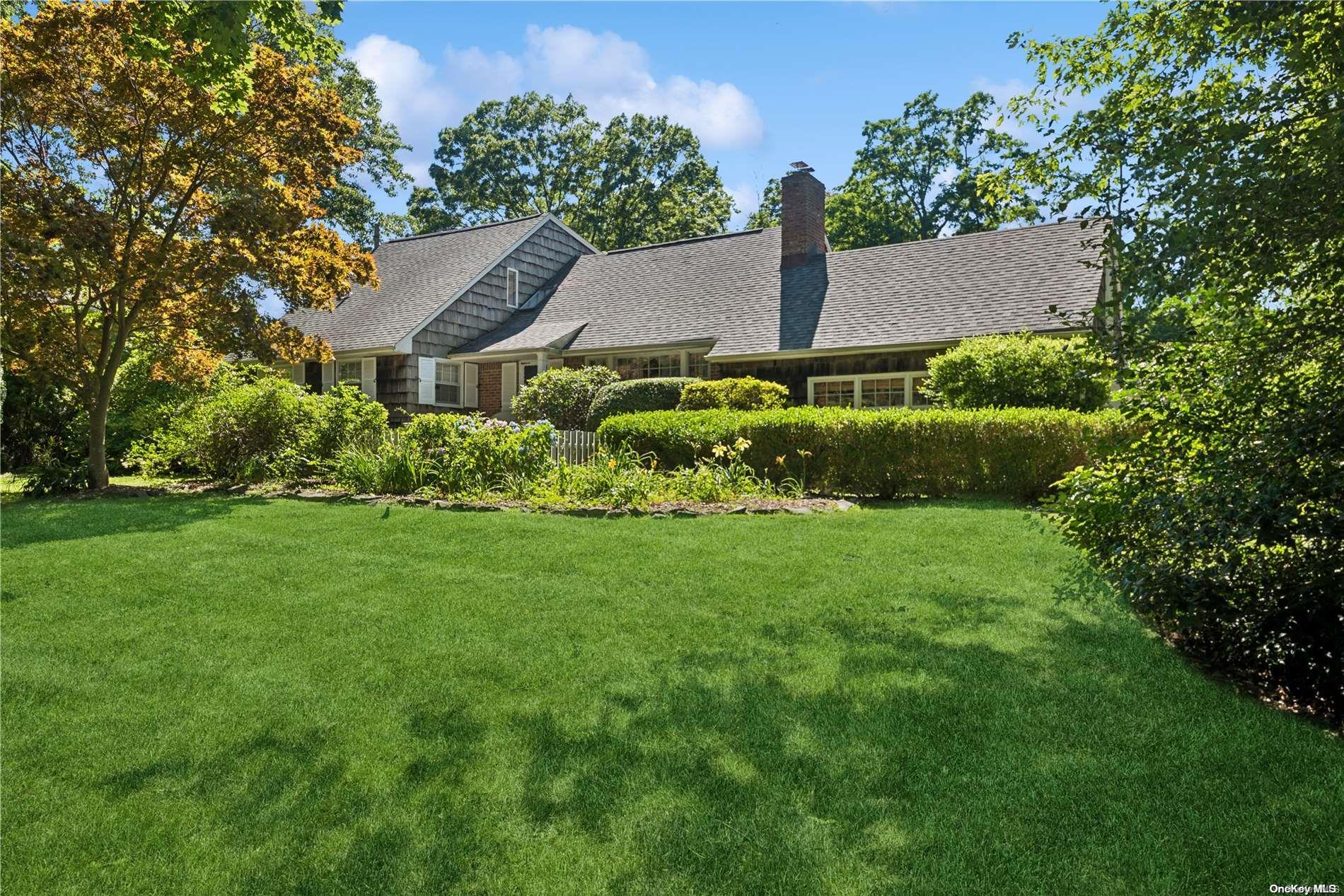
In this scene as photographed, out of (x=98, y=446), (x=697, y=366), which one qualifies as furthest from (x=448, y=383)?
(x=98, y=446)

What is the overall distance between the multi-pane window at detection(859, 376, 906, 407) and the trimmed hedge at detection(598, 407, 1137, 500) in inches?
268

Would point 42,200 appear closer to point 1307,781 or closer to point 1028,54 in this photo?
point 1028,54

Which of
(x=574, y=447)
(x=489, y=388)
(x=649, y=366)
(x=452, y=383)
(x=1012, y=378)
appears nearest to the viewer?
(x=574, y=447)

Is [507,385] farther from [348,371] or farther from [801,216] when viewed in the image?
[801,216]

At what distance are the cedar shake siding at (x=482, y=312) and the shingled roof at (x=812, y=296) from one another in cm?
Result: 57

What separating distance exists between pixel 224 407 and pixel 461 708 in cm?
1117

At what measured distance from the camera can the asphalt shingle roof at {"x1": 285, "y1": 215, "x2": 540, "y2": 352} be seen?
22.2 metres

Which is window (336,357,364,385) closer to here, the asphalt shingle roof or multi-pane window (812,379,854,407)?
the asphalt shingle roof

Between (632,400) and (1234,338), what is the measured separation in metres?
13.5

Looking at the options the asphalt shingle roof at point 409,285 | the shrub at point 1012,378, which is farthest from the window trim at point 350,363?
the shrub at point 1012,378

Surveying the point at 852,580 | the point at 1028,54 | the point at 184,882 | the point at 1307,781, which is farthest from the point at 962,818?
the point at 1028,54

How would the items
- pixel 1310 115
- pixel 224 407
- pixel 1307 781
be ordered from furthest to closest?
pixel 224 407 → pixel 1310 115 → pixel 1307 781

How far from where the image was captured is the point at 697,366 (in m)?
20.3

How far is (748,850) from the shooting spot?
2609mm
